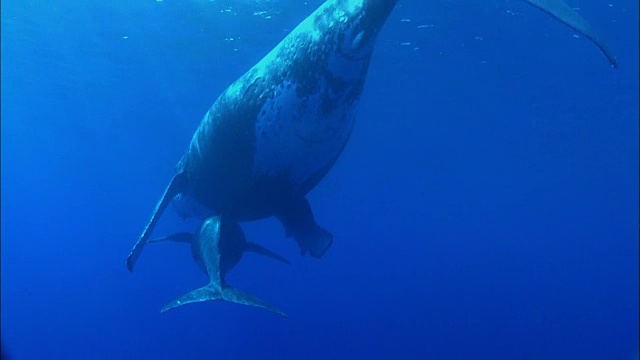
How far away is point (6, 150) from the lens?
177 feet

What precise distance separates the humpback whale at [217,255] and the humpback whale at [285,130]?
2 cm

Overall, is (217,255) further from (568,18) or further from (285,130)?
(568,18)

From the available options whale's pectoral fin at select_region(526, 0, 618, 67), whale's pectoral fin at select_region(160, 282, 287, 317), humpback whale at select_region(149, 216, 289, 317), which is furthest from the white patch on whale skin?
whale's pectoral fin at select_region(526, 0, 618, 67)

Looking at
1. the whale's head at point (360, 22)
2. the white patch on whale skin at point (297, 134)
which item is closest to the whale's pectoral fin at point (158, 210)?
the white patch on whale skin at point (297, 134)

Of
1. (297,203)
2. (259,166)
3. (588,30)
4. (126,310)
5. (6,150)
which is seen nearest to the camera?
(588,30)

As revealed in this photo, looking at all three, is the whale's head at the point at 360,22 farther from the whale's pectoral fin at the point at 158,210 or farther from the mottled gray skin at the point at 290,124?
the whale's pectoral fin at the point at 158,210

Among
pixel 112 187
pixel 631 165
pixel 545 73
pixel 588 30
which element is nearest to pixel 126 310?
pixel 545 73

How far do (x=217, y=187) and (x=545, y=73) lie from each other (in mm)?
19015

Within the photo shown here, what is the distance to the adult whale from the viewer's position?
16.7 feet

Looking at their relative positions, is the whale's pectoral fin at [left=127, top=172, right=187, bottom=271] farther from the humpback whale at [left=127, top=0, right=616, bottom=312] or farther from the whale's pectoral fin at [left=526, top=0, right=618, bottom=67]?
the whale's pectoral fin at [left=526, top=0, right=618, bottom=67]

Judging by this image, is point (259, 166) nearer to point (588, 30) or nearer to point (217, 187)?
point (217, 187)

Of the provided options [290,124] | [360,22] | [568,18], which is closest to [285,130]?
[290,124]

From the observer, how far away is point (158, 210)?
7.82 meters

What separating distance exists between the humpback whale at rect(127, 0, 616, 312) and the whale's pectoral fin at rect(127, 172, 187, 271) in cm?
2
